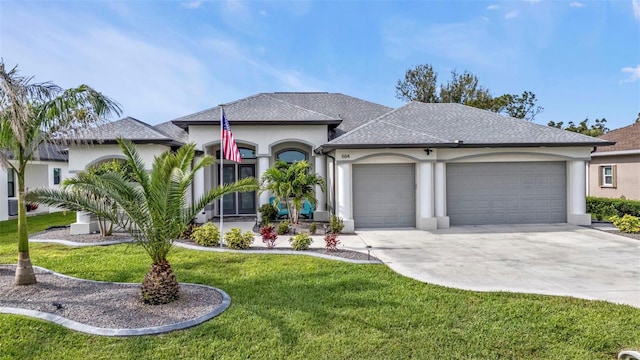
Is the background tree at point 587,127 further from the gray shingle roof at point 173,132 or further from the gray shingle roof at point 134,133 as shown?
the gray shingle roof at point 134,133

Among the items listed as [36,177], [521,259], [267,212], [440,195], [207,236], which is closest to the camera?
[521,259]

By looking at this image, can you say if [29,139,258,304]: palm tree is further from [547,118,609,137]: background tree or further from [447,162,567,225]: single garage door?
[547,118,609,137]: background tree

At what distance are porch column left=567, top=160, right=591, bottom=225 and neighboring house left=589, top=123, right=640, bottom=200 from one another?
22.3 ft

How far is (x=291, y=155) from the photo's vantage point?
17.0 m

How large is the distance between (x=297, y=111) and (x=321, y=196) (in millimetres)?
4261

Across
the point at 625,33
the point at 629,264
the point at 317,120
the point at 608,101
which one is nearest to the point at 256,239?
the point at 317,120

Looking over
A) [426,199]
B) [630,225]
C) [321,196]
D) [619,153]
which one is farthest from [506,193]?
[619,153]

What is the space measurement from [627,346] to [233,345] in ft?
17.2

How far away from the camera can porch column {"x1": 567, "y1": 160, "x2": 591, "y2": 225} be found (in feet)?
44.4

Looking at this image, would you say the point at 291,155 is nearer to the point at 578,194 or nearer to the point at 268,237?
the point at 268,237

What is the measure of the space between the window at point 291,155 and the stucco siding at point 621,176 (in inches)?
689

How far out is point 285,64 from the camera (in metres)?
22.7

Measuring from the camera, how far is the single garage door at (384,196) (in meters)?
13.3

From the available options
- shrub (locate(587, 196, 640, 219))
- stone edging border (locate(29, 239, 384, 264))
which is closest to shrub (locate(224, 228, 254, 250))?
stone edging border (locate(29, 239, 384, 264))
